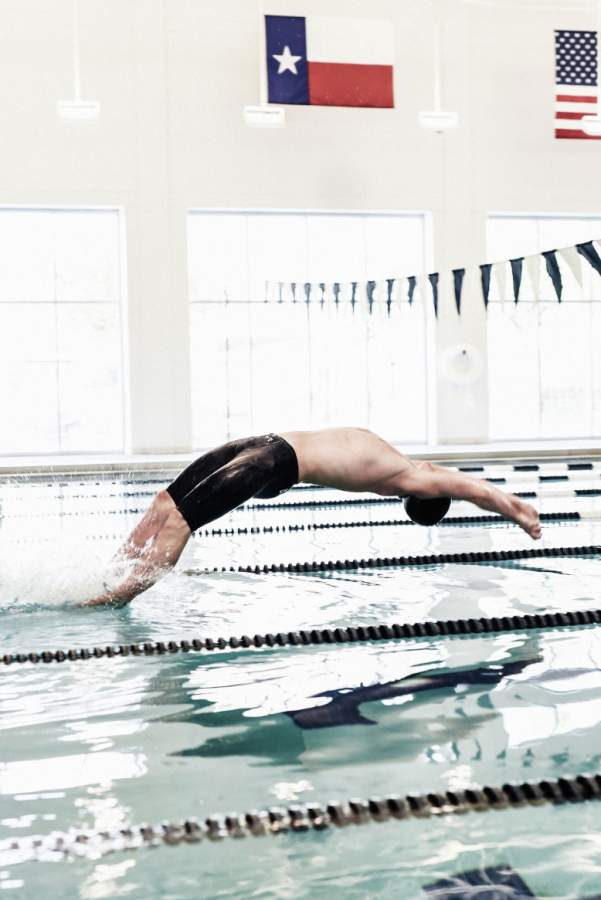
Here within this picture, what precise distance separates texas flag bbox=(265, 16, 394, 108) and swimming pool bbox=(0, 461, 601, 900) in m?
9.43

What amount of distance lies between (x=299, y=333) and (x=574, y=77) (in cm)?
541

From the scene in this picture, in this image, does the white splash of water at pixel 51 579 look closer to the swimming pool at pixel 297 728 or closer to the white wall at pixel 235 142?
the swimming pool at pixel 297 728

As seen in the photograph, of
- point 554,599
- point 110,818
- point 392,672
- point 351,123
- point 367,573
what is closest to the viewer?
point 110,818

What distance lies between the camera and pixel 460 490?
366 centimetres

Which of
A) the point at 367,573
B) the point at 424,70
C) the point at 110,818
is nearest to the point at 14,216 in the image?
the point at 424,70

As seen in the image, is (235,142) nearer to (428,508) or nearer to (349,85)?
(349,85)

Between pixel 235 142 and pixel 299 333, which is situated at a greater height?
pixel 235 142

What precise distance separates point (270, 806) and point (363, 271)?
1380 cm

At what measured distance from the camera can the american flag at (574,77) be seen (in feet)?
40.6

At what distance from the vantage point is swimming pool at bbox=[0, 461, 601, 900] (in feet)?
4.72

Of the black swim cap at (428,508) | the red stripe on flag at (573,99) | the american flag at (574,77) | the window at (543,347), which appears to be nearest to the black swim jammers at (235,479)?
the black swim cap at (428,508)

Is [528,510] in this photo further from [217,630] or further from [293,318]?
[293,318]

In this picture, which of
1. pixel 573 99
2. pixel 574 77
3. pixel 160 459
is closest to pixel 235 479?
pixel 160 459

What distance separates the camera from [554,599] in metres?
3.54
